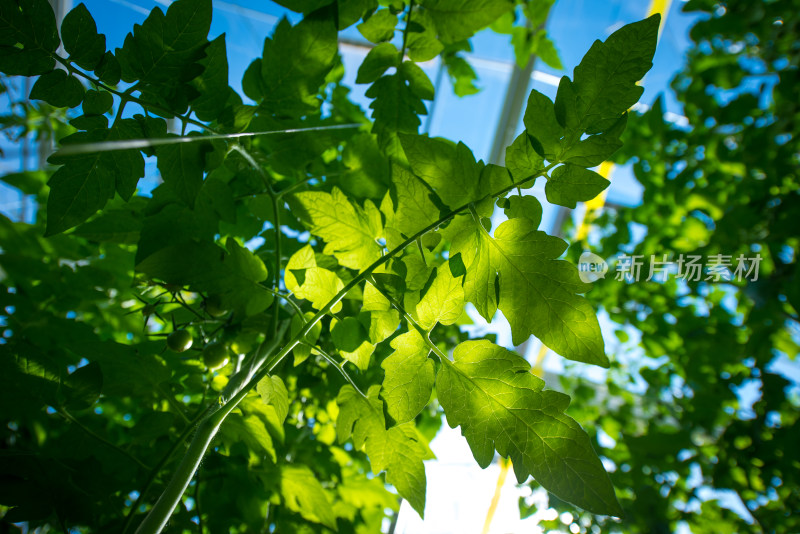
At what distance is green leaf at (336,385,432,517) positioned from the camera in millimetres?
441

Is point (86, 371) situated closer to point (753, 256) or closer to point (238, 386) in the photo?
point (238, 386)

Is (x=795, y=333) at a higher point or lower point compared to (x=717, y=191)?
lower

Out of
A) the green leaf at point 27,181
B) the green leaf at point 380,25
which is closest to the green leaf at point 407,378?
the green leaf at point 380,25

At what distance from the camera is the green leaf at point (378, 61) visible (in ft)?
1.71

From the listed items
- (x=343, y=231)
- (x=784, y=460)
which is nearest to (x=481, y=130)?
(x=784, y=460)

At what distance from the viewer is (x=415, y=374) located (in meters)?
0.38

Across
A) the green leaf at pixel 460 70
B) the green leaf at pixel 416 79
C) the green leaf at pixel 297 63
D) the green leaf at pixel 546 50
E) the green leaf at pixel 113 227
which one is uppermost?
the green leaf at pixel 546 50

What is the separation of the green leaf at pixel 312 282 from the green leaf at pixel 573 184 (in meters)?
0.20

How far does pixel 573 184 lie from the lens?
367 mm

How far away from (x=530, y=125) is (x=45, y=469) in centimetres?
54

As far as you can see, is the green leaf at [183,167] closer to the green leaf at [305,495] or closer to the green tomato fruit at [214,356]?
the green tomato fruit at [214,356]

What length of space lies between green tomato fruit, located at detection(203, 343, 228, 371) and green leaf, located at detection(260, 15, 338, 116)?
0.25 metres

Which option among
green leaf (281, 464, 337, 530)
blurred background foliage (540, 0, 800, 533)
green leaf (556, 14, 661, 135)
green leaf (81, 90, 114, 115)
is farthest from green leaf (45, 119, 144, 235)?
blurred background foliage (540, 0, 800, 533)

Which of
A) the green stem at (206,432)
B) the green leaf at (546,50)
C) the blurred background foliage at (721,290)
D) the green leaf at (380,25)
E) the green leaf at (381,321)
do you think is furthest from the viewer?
the blurred background foliage at (721,290)
